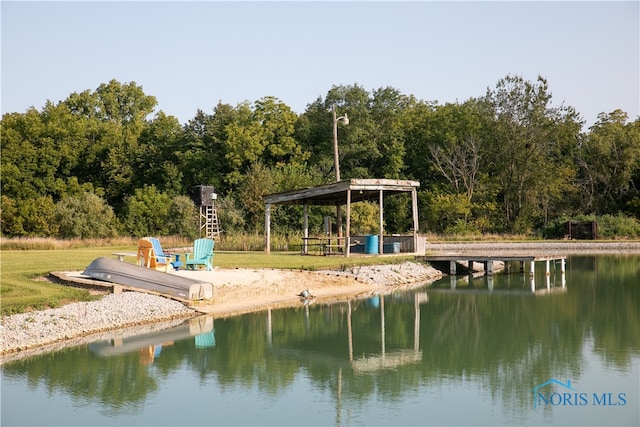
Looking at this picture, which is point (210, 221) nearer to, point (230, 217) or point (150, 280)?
point (230, 217)

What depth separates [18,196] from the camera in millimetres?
47188

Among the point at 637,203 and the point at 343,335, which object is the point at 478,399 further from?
the point at 637,203

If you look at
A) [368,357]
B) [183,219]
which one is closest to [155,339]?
[368,357]

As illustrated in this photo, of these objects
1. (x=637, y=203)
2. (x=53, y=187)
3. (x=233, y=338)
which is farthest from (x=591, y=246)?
(x=53, y=187)

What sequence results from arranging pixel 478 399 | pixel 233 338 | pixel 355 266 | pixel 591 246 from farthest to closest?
pixel 591 246 < pixel 355 266 < pixel 233 338 < pixel 478 399

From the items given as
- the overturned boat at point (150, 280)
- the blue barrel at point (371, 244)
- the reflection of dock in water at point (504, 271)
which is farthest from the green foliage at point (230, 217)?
the overturned boat at point (150, 280)

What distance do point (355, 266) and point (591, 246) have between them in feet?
65.5

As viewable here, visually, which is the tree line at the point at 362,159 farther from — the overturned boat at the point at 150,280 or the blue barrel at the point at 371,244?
the overturned boat at the point at 150,280

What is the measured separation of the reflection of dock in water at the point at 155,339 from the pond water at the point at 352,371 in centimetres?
A: 4

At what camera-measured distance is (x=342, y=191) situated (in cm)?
2617

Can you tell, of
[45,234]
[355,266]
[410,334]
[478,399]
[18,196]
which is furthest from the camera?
[18,196]

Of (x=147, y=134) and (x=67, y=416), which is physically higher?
(x=147, y=134)

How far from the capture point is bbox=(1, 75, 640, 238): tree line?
46.1 metres

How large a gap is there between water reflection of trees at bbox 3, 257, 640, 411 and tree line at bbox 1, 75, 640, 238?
25.4 metres
